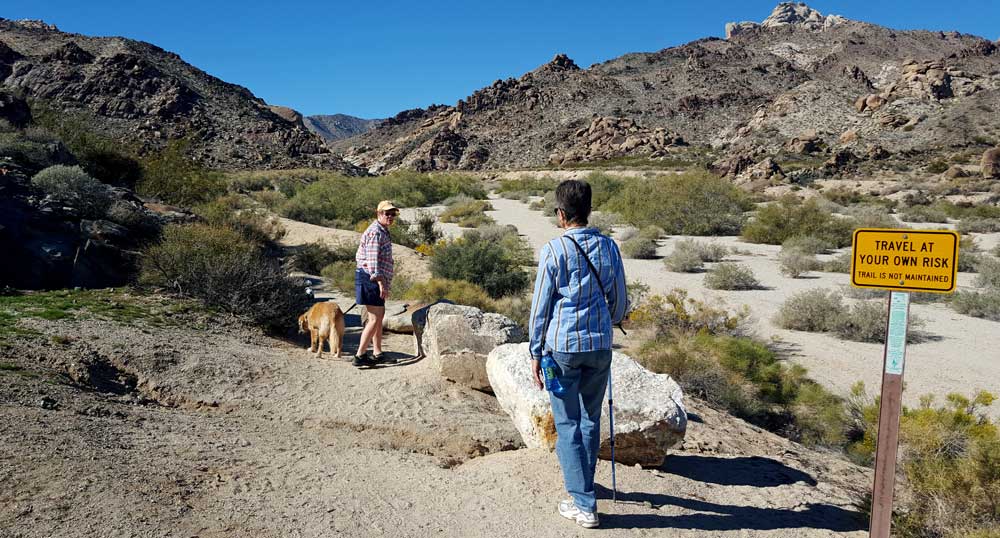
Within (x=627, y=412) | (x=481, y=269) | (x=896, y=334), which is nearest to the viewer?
(x=896, y=334)

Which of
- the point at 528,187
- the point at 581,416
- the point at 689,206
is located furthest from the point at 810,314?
the point at 528,187

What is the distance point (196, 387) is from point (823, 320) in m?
9.58

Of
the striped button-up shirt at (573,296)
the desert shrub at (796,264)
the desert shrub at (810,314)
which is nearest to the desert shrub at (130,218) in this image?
the striped button-up shirt at (573,296)

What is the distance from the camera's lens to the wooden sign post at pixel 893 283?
3.15 metres

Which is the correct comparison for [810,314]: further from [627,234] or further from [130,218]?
[130,218]

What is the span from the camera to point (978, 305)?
444 inches

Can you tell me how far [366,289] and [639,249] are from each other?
1194 centimetres

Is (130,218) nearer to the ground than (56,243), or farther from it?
farther from it

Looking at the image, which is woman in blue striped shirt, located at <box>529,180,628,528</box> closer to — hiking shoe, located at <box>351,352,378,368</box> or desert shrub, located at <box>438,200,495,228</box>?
hiking shoe, located at <box>351,352,378,368</box>

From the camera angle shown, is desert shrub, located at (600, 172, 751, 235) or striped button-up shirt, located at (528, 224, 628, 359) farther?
desert shrub, located at (600, 172, 751, 235)

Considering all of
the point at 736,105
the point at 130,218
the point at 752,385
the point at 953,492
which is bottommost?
the point at 752,385

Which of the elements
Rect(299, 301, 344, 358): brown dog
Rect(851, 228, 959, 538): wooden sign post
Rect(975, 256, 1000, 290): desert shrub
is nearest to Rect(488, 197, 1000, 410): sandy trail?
Rect(975, 256, 1000, 290): desert shrub

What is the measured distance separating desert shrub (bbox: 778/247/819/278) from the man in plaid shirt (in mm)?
11402

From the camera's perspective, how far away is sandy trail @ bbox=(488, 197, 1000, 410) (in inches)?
318
